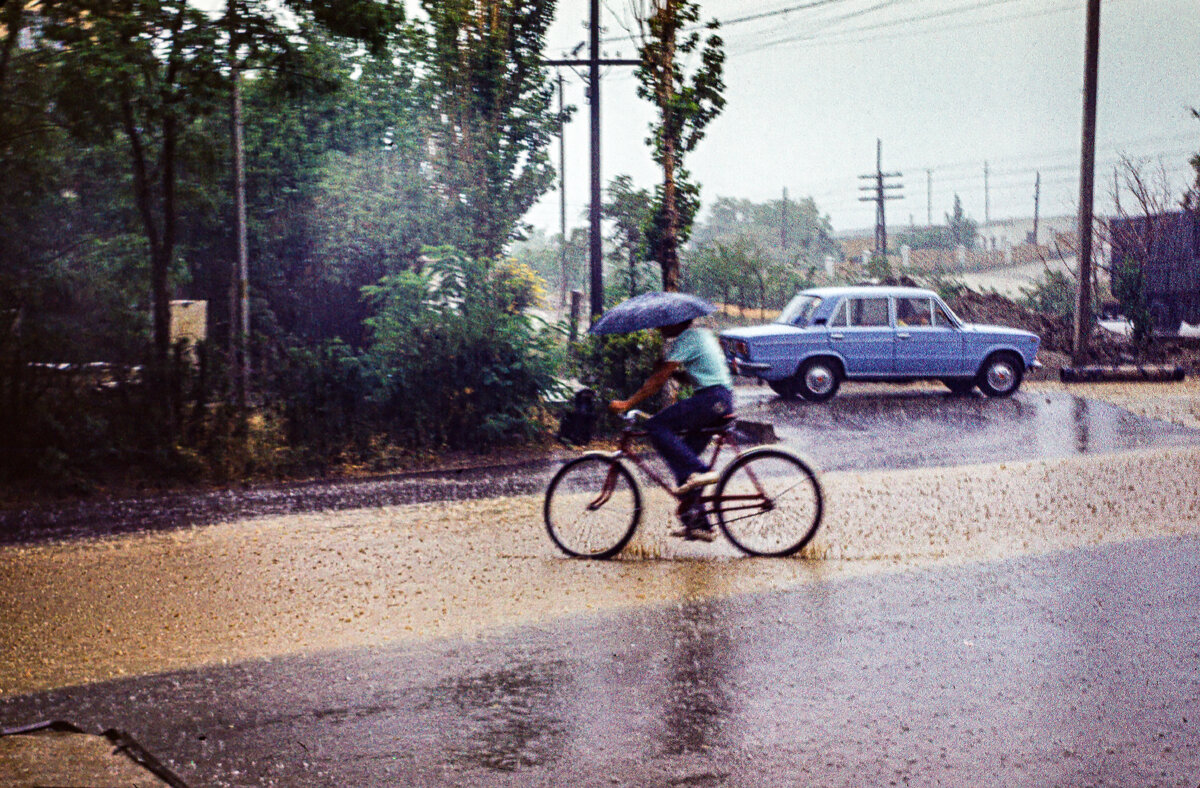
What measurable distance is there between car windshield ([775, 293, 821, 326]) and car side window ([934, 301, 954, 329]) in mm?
2240

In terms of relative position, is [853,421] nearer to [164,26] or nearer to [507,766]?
[164,26]

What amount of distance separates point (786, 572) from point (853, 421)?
406 inches

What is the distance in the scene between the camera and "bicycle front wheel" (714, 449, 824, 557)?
8.07 meters

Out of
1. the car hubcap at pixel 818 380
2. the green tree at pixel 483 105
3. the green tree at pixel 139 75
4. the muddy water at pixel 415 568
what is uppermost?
the green tree at pixel 483 105

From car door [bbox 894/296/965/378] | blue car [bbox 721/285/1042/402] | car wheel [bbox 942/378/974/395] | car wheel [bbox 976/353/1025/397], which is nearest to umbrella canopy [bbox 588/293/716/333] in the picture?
blue car [bbox 721/285/1042/402]

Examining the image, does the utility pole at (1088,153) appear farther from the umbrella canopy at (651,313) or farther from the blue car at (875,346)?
the umbrella canopy at (651,313)

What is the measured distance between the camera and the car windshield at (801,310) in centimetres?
2047

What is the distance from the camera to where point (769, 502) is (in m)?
8.10

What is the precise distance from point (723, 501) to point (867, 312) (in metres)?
13.2

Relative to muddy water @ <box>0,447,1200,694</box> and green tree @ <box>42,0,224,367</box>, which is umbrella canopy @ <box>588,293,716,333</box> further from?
green tree @ <box>42,0,224,367</box>

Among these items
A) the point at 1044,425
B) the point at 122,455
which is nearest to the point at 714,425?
the point at 122,455

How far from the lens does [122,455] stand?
12.5 metres

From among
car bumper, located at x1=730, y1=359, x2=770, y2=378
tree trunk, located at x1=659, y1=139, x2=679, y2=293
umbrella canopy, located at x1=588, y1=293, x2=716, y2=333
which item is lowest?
car bumper, located at x1=730, y1=359, x2=770, y2=378

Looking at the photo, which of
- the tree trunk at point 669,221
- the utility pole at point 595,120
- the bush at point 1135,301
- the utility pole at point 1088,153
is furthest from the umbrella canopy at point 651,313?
the bush at point 1135,301
